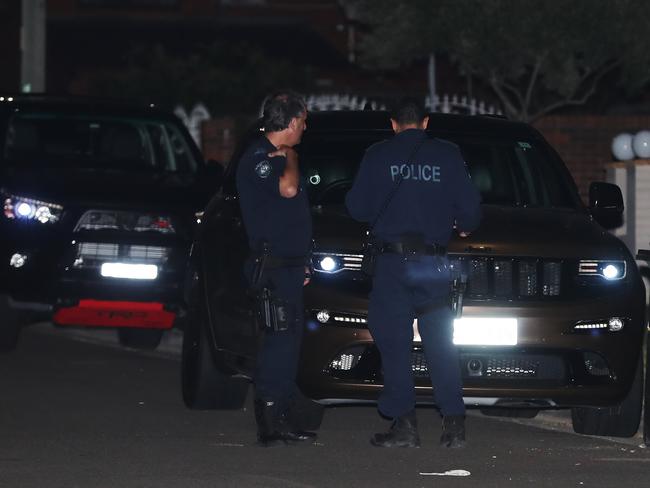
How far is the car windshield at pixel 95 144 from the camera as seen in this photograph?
598 inches

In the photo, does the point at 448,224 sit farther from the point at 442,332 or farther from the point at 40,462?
the point at 40,462

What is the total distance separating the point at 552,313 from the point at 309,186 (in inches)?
68.9

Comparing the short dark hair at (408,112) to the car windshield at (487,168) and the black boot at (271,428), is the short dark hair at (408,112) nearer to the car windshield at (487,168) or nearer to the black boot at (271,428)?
the car windshield at (487,168)

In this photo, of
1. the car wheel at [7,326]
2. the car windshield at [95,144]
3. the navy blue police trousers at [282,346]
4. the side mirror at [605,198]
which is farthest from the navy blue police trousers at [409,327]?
the car windshield at [95,144]

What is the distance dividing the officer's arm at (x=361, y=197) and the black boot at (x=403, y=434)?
3.37 ft

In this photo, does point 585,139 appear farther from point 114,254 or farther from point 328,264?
point 328,264

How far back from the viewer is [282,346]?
982 centimetres

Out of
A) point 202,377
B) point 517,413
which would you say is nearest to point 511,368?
point 517,413

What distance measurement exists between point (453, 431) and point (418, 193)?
3.99ft

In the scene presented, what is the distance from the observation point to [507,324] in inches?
388

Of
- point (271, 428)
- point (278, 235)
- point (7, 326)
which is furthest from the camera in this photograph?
point (7, 326)

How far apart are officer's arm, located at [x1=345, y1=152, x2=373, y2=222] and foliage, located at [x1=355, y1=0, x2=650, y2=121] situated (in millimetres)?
11187

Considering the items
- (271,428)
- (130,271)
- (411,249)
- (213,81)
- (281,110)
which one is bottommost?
(271,428)

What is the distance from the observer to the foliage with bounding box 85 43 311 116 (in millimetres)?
32344
